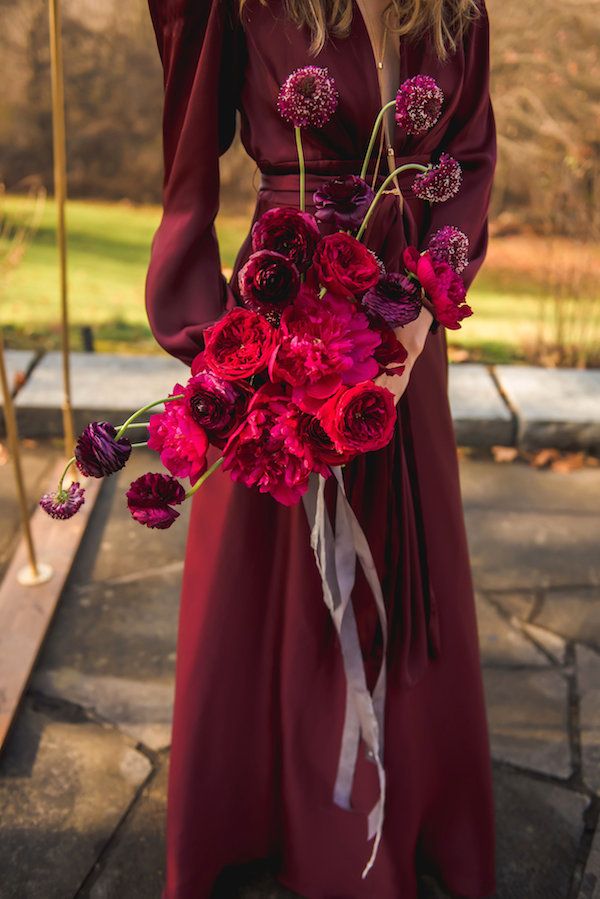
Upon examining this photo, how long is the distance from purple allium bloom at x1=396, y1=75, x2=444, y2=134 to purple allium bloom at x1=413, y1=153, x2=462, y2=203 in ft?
0.21

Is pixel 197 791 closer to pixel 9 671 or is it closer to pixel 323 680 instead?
pixel 323 680

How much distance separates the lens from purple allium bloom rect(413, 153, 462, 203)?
1242 millimetres

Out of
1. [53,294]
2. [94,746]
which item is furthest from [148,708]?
[53,294]

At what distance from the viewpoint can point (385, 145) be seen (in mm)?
1508

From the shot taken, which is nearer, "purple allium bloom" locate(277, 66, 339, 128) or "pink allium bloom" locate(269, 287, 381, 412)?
"pink allium bloom" locate(269, 287, 381, 412)

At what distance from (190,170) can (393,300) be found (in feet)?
1.85

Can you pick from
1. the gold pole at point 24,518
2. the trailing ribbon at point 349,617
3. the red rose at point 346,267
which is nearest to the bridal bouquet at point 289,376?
the red rose at point 346,267

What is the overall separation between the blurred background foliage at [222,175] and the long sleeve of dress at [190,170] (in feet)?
12.1

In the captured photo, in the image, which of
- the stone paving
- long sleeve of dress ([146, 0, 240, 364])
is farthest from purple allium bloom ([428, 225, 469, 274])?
the stone paving

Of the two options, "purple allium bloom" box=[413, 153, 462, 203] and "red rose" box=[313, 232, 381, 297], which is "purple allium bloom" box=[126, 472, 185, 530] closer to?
"red rose" box=[313, 232, 381, 297]

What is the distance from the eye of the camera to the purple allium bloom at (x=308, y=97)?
1255 mm

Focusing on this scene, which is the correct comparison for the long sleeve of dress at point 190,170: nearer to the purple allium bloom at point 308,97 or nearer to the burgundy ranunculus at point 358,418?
the purple allium bloom at point 308,97

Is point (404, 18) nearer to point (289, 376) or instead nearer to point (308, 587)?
point (289, 376)

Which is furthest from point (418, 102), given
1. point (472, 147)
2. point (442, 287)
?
point (472, 147)
